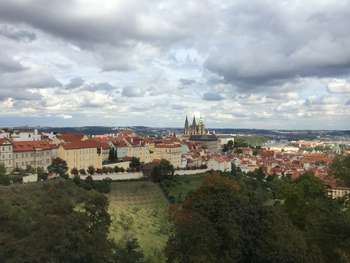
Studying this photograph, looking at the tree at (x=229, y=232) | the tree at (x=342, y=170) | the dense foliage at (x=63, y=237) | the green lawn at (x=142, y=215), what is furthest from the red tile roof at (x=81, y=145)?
the tree at (x=229, y=232)

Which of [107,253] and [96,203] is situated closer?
[107,253]

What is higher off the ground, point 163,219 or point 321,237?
point 321,237

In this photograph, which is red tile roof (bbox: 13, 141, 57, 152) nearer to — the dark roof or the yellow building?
the yellow building

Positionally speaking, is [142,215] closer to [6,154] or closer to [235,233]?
[6,154]

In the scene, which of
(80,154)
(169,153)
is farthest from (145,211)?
(169,153)

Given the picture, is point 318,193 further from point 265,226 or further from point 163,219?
point 265,226

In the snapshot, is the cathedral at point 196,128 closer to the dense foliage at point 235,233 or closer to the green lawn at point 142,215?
the green lawn at point 142,215

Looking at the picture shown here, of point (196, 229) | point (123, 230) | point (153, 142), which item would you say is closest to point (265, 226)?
point (196, 229)

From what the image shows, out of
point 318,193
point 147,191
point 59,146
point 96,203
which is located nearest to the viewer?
point 96,203
